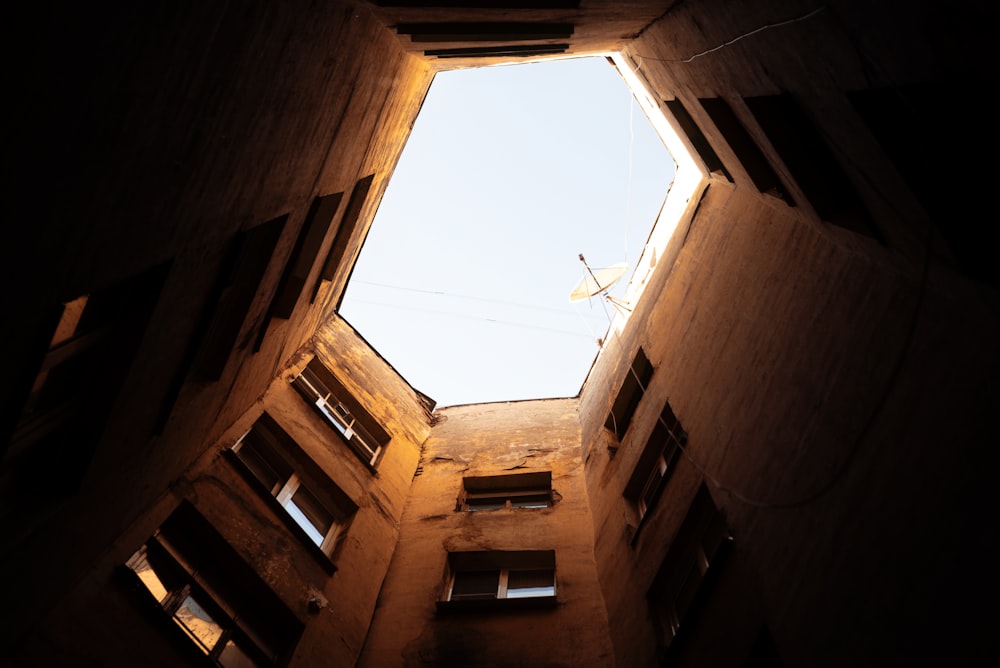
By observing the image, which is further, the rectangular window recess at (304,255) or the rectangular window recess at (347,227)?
the rectangular window recess at (347,227)

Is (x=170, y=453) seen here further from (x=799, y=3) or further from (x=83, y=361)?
(x=799, y=3)

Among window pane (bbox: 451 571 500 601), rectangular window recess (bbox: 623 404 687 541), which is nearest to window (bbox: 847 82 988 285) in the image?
rectangular window recess (bbox: 623 404 687 541)

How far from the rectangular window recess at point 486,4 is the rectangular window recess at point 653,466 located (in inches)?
189

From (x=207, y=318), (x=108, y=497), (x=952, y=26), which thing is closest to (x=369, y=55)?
(x=207, y=318)

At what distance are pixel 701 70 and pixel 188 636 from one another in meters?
7.19

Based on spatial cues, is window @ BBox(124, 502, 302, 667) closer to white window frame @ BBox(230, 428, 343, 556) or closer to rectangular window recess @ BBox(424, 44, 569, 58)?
white window frame @ BBox(230, 428, 343, 556)

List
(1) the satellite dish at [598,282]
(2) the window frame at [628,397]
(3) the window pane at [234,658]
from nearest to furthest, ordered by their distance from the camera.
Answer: (3) the window pane at [234,658], (2) the window frame at [628,397], (1) the satellite dish at [598,282]

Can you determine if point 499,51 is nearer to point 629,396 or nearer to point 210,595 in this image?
point 629,396

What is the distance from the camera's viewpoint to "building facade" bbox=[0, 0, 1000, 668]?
3477mm

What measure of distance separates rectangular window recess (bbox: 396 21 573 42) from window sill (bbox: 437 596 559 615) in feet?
22.2

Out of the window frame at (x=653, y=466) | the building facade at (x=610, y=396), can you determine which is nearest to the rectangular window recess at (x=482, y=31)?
the building facade at (x=610, y=396)

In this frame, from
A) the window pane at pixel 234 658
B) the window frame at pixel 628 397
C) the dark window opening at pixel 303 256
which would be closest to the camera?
the window pane at pixel 234 658

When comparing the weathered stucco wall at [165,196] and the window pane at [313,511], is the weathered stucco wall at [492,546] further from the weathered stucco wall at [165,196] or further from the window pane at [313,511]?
the window pane at [313,511]

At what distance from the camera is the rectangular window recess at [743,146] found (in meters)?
7.05
